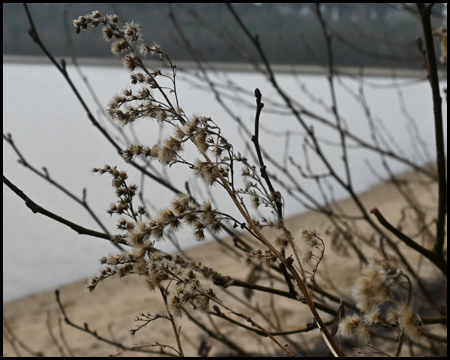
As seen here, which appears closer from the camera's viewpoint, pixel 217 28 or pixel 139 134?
pixel 139 134

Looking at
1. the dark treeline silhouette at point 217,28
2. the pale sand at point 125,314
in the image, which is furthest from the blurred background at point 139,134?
the dark treeline silhouette at point 217,28

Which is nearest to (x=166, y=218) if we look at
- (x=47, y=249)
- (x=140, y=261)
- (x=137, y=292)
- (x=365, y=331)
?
(x=140, y=261)

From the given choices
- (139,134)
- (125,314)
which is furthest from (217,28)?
(125,314)

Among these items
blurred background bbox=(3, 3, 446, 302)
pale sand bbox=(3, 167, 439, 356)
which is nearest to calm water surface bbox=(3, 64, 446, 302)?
blurred background bbox=(3, 3, 446, 302)

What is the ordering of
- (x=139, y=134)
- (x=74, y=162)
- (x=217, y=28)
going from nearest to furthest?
(x=74, y=162) < (x=139, y=134) < (x=217, y=28)

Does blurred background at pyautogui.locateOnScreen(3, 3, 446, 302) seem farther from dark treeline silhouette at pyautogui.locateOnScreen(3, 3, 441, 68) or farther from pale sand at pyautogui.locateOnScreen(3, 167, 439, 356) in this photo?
dark treeline silhouette at pyautogui.locateOnScreen(3, 3, 441, 68)

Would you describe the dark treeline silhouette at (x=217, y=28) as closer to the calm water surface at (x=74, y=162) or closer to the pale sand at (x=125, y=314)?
the calm water surface at (x=74, y=162)

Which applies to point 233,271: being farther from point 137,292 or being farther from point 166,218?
point 166,218

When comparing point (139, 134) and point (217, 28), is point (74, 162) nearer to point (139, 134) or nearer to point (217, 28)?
point (139, 134)

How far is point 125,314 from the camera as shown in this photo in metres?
3.83

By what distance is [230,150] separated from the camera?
58cm

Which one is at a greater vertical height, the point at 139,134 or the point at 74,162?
the point at 139,134

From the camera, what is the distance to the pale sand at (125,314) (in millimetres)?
2918

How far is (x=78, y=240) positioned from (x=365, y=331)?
5581 mm
